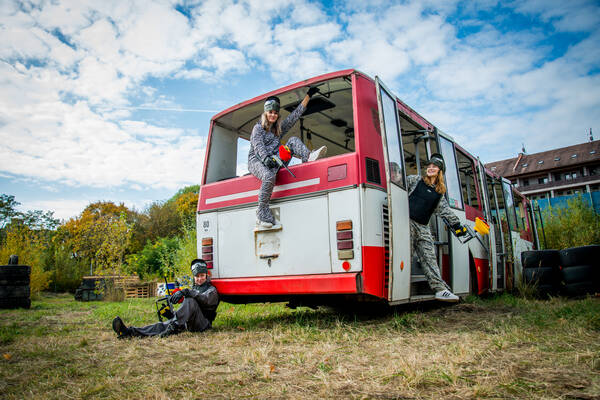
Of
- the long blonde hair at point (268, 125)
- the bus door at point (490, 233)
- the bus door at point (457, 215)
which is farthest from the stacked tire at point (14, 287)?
the bus door at point (490, 233)

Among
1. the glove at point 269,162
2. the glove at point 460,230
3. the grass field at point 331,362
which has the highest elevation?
the glove at point 269,162

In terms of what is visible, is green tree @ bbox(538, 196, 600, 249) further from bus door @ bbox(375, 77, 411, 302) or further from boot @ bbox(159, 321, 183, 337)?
boot @ bbox(159, 321, 183, 337)

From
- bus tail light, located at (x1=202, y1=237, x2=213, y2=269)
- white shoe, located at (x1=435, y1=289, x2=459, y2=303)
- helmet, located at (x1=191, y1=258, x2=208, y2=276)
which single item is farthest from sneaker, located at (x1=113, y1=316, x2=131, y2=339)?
white shoe, located at (x1=435, y1=289, x2=459, y2=303)

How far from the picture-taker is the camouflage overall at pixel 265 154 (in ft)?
15.6

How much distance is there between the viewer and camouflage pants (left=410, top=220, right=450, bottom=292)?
5.06m

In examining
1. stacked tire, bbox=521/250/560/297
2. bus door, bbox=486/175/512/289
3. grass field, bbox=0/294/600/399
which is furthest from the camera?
bus door, bbox=486/175/512/289

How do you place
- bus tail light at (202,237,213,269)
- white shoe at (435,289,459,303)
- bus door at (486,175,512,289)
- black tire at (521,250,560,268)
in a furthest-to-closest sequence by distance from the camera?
bus door at (486,175,512,289), black tire at (521,250,560,268), bus tail light at (202,237,213,269), white shoe at (435,289,459,303)

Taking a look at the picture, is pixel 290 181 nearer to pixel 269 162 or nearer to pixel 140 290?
pixel 269 162

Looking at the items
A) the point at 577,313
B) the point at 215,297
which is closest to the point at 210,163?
the point at 215,297

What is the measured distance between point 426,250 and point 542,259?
14.4 ft

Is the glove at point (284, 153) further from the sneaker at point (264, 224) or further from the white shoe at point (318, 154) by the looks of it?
the sneaker at point (264, 224)

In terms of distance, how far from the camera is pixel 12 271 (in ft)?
→ 30.8

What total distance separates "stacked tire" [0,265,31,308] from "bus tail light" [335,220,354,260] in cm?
863

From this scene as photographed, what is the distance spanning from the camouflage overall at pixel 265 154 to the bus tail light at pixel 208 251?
40.2 inches
